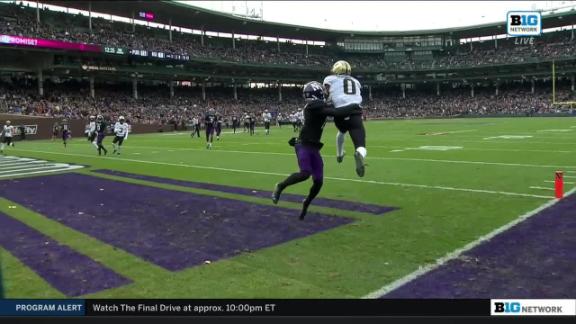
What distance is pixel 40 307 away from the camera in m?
3.93

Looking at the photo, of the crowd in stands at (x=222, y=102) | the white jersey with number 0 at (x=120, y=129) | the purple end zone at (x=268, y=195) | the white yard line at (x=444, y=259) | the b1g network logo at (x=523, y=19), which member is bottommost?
the white yard line at (x=444, y=259)

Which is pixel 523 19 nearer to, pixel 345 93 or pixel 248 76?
pixel 248 76

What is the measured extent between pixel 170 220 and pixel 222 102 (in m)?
66.8

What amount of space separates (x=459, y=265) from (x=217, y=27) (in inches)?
2964

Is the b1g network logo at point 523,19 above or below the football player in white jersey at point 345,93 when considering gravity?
above

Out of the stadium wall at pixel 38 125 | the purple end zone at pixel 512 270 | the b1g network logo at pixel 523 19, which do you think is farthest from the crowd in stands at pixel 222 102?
the purple end zone at pixel 512 270

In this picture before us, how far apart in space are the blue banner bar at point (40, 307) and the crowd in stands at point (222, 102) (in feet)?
153

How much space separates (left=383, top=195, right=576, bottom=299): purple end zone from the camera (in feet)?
15.0

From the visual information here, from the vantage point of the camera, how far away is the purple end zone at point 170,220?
21.1 ft

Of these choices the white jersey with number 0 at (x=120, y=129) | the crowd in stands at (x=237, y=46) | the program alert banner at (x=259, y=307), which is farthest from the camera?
the crowd in stands at (x=237, y=46)

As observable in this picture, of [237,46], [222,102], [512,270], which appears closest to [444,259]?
[512,270]

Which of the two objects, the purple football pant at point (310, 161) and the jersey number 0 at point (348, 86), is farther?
the purple football pant at point (310, 161)

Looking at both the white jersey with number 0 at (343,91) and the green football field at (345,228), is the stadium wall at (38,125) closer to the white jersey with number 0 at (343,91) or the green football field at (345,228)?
the green football field at (345,228)

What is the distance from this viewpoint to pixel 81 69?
189 ft
